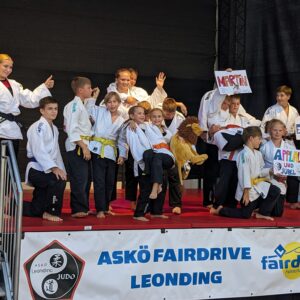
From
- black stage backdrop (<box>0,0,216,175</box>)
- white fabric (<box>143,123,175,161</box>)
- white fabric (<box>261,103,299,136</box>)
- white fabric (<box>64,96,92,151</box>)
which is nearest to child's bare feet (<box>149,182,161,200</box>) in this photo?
white fabric (<box>143,123,175,161</box>)

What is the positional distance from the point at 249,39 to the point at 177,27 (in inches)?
41.9

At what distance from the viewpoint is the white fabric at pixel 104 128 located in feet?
17.5

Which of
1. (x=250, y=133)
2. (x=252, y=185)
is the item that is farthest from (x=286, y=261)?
(x=250, y=133)

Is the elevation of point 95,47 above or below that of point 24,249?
above

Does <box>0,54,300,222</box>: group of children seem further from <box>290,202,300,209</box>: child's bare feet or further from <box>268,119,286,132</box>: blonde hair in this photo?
<box>290,202,300,209</box>: child's bare feet

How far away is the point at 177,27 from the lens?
8.34m

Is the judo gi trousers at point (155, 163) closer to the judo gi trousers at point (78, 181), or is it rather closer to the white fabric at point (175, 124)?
the judo gi trousers at point (78, 181)

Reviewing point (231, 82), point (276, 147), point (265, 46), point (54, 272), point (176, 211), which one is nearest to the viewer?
point (54, 272)

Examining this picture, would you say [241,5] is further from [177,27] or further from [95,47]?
[95,47]

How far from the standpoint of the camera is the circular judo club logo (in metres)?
4.41

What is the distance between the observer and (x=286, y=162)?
5.57m

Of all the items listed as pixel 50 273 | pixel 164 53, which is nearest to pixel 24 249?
pixel 50 273

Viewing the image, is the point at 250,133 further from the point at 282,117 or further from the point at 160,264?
the point at 160,264

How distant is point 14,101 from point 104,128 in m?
0.86
